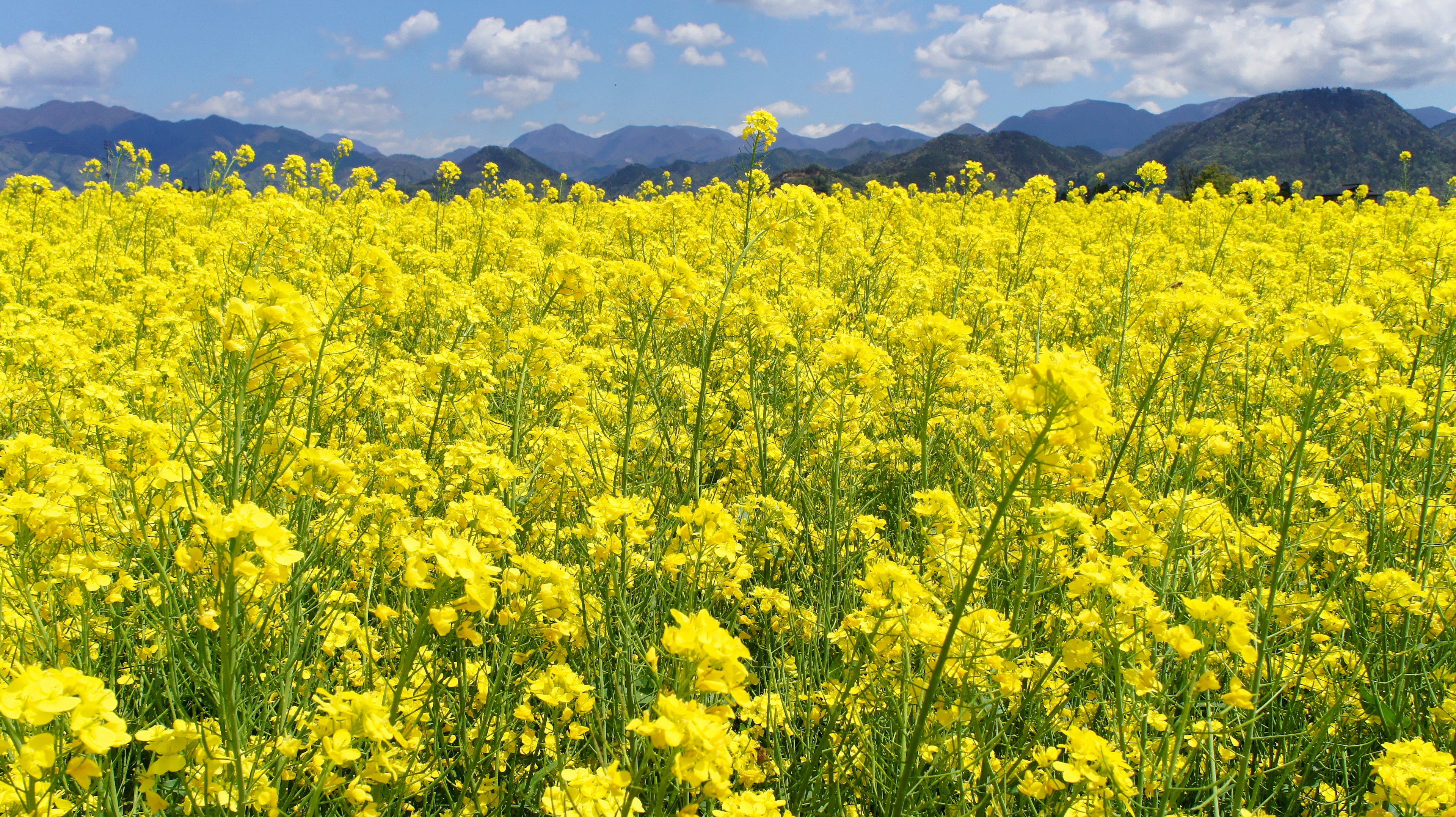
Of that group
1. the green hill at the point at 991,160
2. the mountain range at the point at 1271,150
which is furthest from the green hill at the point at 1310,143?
the green hill at the point at 991,160

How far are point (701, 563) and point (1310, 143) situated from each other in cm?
9197

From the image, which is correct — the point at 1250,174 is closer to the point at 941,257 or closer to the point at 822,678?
the point at 941,257

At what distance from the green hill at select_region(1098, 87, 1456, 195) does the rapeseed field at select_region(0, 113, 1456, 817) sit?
176ft

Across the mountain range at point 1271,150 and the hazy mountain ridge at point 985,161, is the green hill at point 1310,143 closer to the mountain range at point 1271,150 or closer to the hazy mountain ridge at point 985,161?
the mountain range at point 1271,150

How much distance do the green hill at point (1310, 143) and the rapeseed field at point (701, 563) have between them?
5371cm

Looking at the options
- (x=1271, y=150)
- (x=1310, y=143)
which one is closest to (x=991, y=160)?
(x=1271, y=150)

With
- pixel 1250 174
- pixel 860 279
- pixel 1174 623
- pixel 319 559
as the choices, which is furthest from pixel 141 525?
pixel 1250 174

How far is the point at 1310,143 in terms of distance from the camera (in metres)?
69.6

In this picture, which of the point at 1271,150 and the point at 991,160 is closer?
the point at 1271,150

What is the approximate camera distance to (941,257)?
25.4ft

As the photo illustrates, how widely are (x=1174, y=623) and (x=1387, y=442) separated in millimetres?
1227

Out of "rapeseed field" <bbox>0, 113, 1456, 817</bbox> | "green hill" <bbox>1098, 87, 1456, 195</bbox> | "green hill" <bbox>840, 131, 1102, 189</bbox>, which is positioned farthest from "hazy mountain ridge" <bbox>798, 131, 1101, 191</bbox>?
"rapeseed field" <bbox>0, 113, 1456, 817</bbox>

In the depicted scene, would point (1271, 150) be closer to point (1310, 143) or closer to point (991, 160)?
point (1310, 143)

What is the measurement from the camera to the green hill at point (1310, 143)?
57719 millimetres
